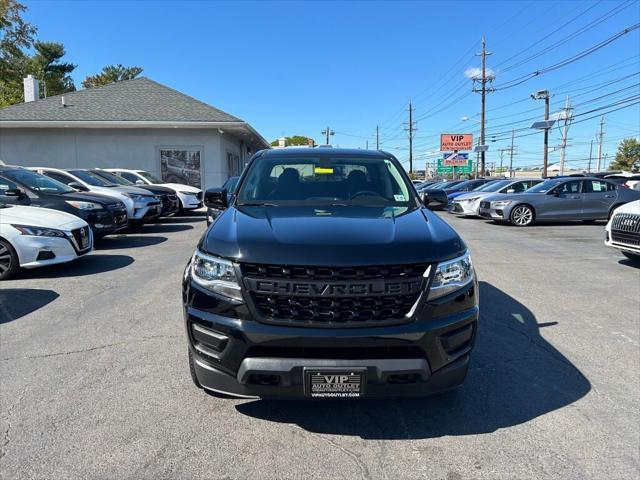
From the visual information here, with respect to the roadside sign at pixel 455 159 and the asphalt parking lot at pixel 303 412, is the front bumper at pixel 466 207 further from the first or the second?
the roadside sign at pixel 455 159

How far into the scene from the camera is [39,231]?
21.5 feet

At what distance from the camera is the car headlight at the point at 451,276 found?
2572mm

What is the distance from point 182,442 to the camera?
266 cm

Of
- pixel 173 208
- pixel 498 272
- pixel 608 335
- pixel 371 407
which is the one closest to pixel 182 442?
pixel 371 407

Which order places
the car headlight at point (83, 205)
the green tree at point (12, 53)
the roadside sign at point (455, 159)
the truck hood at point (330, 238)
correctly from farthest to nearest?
the roadside sign at point (455, 159) < the green tree at point (12, 53) < the car headlight at point (83, 205) < the truck hood at point (330, 238)

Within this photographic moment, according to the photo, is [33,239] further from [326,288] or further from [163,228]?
[163,228]

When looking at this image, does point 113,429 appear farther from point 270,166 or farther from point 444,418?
point 270,166

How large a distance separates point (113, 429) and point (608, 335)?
445 cm

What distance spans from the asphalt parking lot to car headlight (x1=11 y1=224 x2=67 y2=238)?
5.46 ft

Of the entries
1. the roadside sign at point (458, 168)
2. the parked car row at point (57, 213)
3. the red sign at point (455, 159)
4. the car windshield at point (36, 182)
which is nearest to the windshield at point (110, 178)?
the parked car row at point (57, 213)

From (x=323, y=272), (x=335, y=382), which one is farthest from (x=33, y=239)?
(x=335, y=382)

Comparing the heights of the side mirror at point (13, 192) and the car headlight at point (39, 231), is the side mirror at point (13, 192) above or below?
above

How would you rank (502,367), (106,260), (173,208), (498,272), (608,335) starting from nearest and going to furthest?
(502,367) → (608,335) → (498,272) → (106,260) → (173,208)

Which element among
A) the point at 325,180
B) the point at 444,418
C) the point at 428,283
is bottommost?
the point at 444,418
